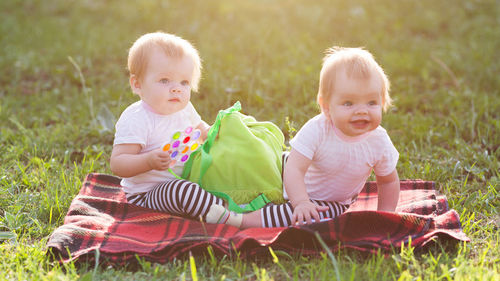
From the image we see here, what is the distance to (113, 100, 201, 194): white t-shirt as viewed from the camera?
8.34 ft

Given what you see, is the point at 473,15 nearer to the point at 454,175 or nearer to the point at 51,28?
the point at 454,175

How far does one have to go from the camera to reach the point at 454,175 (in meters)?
3.02

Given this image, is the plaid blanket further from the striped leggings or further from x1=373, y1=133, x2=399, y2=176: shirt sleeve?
x1=373, y1=133, x2=399, y2=176: shirt sleeve

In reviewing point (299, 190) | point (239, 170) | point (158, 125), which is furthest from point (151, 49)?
point (299, 190)

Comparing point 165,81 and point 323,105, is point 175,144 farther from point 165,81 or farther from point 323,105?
point 323,105

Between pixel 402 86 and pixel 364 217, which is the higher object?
pixel 402 86

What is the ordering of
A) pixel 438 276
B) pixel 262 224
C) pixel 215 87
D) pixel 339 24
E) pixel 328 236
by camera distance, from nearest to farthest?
1. pixel 438 276
2. pixel 328 236
3. pixel 262 224
4. pixel 215 87
5. pixel 339 24

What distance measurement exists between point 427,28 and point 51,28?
423 centimetres

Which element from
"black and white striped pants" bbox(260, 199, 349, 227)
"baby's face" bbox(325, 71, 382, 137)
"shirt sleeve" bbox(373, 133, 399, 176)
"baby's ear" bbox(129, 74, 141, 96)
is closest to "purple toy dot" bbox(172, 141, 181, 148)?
"baby's ear" bbox(129, 74, 141, 96)

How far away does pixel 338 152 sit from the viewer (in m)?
2.39

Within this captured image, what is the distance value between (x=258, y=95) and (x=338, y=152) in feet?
6.02

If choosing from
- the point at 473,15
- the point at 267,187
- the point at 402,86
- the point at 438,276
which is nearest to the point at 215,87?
the point at 402,86

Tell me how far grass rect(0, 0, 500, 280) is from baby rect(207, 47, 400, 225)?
1.03ft

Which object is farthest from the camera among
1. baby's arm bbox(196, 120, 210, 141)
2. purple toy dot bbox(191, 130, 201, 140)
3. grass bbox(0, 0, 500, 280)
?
baby's arm bbox(196, 120, 210, 141)
